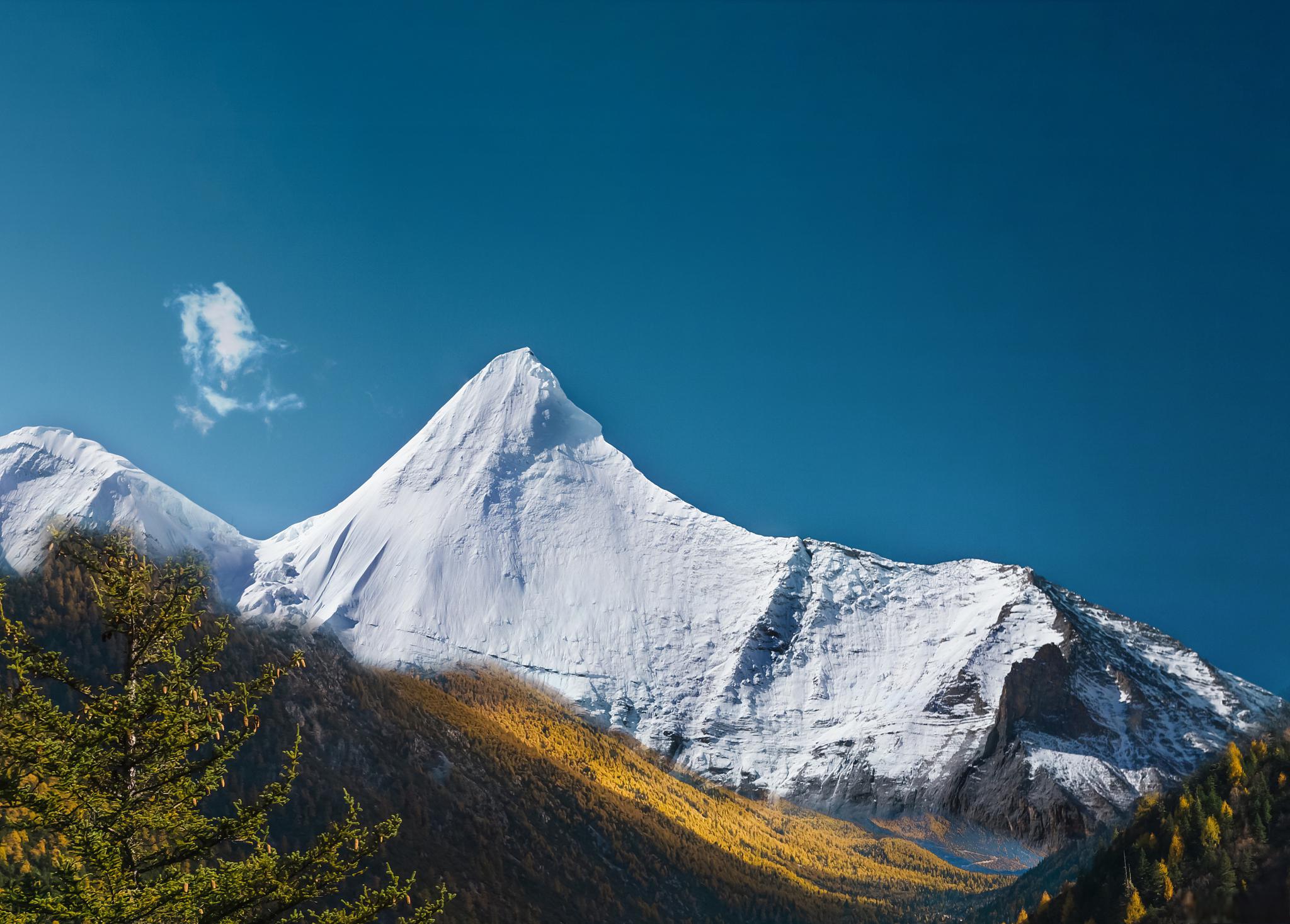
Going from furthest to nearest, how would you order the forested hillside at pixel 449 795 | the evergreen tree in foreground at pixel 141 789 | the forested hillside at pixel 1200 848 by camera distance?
the forested hillside at pixel 449 795 < the forested hillside at pixel 1200 848 < the evergreen tree in foreground at pixel 141 789

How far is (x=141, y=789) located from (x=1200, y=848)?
5451 inches

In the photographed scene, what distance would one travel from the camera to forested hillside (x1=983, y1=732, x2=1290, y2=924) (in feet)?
332

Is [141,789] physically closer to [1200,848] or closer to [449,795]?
[1200,848]

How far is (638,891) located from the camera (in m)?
173

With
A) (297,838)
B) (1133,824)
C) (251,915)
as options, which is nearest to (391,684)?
(297,838)

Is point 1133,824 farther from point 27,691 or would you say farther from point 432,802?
point 27,691

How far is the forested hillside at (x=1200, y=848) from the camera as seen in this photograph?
101m

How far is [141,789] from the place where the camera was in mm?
18891

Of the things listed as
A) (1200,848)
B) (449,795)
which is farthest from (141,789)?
(449,795)

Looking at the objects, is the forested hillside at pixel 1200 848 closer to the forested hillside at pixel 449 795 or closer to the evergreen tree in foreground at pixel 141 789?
the forested hillside at pixel 449 795

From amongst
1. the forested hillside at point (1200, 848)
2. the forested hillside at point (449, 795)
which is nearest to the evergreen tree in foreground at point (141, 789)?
the forested hillside at point (449, 795)

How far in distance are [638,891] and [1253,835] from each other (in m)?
112

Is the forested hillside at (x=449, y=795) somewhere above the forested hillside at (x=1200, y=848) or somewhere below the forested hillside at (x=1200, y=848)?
below

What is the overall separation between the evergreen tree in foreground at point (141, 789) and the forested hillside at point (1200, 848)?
103386mm
